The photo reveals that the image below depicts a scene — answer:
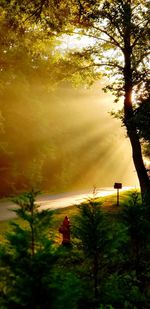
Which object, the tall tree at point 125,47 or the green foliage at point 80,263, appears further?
the tall tree at point 125,47

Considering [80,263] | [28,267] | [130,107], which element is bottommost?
[80,263]

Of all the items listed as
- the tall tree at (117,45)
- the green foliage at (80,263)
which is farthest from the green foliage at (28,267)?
the tall tree at (117,45)

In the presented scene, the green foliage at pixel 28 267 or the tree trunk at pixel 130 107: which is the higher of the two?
the tree trunk at pixel 130 107

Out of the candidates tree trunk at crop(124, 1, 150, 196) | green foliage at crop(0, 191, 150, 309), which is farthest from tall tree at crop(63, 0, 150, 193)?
green foliage at crop(0, 191, 150, 309)

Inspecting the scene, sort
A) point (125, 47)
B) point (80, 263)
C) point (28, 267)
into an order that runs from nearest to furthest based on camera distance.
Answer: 1. point (28, 267)
2. point (80, 263)
3. point (125, 47)

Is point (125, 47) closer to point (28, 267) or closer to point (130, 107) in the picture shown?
point (130, 107)

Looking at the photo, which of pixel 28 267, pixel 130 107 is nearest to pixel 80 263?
pixel 28 267

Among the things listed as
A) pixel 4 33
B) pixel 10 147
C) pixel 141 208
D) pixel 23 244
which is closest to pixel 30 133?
pixel 10 147

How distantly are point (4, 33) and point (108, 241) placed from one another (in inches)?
980

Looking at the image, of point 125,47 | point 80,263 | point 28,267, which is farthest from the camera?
point 125,47

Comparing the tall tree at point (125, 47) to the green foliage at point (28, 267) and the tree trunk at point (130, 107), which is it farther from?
the green foliage at point (28, 267)

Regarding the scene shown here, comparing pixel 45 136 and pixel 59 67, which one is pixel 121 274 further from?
pixel 45 136

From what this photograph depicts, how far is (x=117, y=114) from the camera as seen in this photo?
22.1 m

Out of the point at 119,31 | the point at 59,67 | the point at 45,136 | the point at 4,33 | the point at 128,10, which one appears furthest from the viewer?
the point at 45,136
